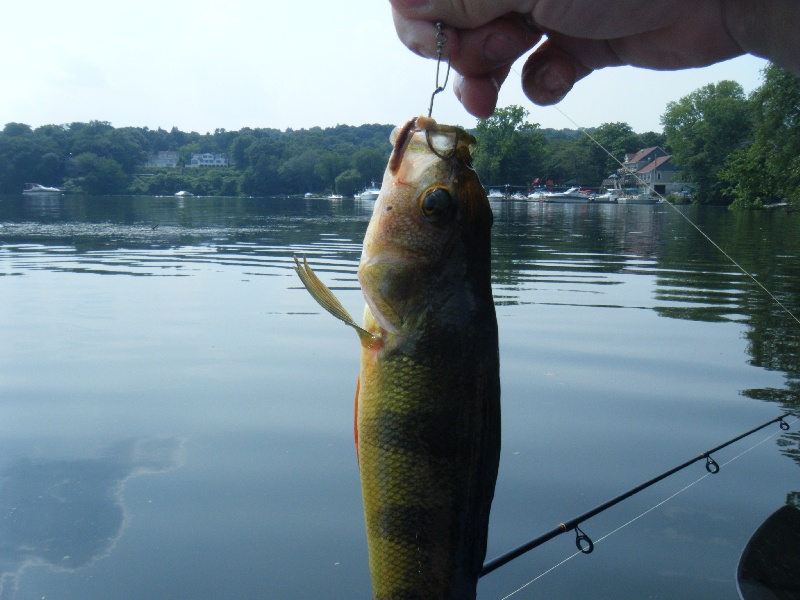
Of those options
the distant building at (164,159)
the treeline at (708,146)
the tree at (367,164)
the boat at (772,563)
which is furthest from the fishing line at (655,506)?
the distant building at (164,159)

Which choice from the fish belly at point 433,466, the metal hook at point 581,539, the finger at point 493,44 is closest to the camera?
the fish belly at point 433,466

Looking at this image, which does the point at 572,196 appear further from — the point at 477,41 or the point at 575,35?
the point at 477,41

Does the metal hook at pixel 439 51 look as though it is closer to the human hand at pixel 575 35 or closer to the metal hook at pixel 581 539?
the human hand at pixel 575 35

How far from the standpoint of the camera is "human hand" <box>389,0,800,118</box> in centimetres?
212

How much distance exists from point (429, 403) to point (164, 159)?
190m

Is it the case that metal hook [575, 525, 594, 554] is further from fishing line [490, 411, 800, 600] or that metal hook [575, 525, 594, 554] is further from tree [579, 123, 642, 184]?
tree [579, 123, 642, 184]

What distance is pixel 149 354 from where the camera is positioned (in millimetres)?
10203

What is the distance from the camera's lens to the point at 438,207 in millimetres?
1838

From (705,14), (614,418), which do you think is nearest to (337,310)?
(705,14)

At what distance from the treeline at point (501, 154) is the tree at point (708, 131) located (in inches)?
5.5

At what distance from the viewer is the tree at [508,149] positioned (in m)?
45.6

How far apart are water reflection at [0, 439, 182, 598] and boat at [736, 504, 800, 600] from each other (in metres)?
4.11

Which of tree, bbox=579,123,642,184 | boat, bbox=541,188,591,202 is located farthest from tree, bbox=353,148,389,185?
boat, bbox=541,188,591,202

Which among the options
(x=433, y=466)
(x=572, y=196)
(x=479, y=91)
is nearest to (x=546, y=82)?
(x=479, y=91)
